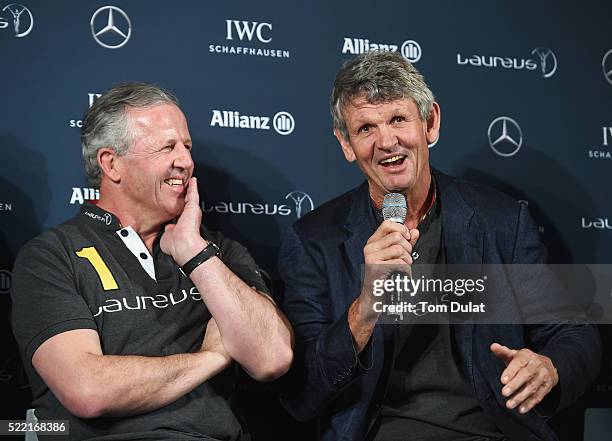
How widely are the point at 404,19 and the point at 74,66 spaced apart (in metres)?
1.52

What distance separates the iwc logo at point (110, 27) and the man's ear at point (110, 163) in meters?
0.65

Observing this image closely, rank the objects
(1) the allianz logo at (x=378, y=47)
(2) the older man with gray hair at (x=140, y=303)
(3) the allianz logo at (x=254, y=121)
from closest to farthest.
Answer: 1. (2) the older man with gray hair at (x=140, y=303)
2. (3) the allianz logo at (x=254, y=121)
3. (1) the allianz logo at (x=378, y=47)

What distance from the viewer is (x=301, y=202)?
378cm

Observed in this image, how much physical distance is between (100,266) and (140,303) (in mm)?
182

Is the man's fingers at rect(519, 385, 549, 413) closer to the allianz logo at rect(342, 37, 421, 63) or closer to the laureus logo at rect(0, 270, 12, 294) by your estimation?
the allianz logo at rect(342, 37, 421, 63)

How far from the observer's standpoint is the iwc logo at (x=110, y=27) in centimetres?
357

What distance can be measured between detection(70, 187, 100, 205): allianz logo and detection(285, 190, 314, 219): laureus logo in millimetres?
818

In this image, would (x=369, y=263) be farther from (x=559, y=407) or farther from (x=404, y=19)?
(x=404, y=19)

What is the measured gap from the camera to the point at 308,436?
3.61 m

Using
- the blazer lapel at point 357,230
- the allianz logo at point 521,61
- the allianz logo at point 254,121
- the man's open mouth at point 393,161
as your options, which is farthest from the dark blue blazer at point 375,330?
the allianz logo at point 521,61

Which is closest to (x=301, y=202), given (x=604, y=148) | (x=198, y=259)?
(x=198, y=259)

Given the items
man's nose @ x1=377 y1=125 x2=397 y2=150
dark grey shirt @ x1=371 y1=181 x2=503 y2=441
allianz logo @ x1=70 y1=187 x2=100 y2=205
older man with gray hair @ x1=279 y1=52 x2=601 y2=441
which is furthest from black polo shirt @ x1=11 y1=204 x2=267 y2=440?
man's nose @ x1=377 y1=125 x2=397 y2=150

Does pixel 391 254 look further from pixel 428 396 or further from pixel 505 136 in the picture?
pixel 505 136

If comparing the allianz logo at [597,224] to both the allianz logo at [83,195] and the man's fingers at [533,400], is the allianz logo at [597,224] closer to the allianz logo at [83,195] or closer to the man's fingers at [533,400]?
the man's fingers at [533,400]
